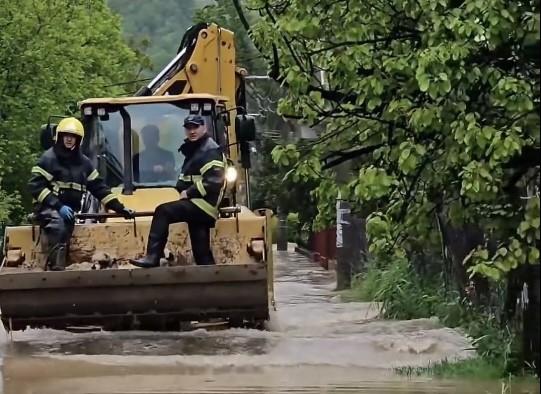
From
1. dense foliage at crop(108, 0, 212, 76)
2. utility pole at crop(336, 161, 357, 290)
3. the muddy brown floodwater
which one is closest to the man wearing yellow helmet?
the muddy brown floodwater

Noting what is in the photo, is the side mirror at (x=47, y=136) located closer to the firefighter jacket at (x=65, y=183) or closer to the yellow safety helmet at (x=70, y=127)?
the firefighter jacket at (x=65, y=183)

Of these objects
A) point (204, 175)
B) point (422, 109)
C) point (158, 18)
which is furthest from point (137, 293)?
point (158, 18)

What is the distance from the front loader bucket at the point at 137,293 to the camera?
12.2 metres

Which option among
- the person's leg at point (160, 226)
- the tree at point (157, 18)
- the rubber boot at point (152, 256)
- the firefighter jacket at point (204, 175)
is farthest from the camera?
the tree at point (157, 18)

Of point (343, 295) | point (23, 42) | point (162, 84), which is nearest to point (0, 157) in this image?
point (23, 42)

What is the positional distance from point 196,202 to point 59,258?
150 cm

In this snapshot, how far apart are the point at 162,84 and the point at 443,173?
7.23 meters

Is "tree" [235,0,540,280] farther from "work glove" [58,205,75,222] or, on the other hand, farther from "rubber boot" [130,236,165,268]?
"work glove" [58,205,75,222]

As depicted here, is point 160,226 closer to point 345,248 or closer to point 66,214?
point 66,214

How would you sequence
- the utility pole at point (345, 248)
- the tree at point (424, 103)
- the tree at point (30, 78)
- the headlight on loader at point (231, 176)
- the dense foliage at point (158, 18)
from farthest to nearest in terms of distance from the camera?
the dense foliage at point (158, 18)
the tree at point (30, 78)
the utility pole at point (345, 248)
the headlight on loader at point (231, 176)
the tree at point (424, 103)

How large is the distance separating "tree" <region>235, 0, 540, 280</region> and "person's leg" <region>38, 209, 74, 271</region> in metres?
2.94

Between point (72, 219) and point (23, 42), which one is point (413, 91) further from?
point (23, 42)

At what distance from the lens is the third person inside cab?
46.4 ft

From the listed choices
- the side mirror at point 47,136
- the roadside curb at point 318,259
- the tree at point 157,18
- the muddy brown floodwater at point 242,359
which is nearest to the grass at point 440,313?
the muddy brown floodwater at point 242,359
